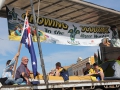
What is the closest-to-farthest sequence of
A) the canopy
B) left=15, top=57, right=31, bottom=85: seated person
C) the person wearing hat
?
left=15, top=57, right=31, bottom=85: seated person, the canopy, the person wearing hat

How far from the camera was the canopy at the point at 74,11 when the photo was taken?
1062cm

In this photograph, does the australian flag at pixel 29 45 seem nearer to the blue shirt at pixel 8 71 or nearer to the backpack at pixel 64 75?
the blue shirt at pixel 8 71

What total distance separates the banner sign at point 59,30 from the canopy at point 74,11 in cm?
26

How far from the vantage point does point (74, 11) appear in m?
11.9

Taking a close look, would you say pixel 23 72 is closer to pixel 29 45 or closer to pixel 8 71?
pixel 8 71

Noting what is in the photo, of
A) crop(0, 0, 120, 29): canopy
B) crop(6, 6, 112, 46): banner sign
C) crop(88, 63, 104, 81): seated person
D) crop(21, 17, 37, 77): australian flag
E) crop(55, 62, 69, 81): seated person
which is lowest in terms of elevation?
crop(88, 63, 104, 81): seated person

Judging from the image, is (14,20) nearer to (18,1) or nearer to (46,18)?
(18,1)

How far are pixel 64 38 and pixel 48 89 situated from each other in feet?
17.5

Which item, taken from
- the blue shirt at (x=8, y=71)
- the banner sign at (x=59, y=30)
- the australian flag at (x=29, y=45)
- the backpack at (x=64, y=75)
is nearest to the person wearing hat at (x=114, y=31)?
the banner sign at (x=59, y=30)

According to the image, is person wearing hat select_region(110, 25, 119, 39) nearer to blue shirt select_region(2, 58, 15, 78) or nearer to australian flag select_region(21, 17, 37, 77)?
australian flag select_region(21, 17, 37, 77)

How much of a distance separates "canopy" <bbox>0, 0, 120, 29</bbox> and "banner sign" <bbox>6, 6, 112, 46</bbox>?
257mm

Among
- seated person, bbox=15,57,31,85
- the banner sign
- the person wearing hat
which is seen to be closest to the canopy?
the banner sign

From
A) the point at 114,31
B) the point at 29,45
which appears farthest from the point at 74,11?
the point at 114,31

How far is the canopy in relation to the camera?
34.9 feet
